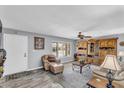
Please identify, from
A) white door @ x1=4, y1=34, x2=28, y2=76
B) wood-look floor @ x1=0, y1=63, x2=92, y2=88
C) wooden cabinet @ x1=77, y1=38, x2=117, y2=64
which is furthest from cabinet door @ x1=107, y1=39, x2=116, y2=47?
white door @ x1=4, y1=34, x2=28, y2=76

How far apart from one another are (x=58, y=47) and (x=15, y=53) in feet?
10.3

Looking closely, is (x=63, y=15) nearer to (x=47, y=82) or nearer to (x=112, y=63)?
(x=112, y=63)

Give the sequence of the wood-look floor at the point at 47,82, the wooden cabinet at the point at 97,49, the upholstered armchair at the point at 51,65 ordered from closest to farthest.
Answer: the wood-look floor at the point at 47,82 < the upholstered armchair at the point at 51,65 < the wooden cabinet at the point at 97,49

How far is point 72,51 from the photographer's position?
25.6 ft

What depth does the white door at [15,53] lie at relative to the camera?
364 cm

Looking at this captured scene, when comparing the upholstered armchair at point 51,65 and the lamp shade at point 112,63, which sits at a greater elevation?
the lamp shade at point 112,63

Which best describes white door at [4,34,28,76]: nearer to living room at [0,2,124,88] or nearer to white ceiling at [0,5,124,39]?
living room at [0,2,124,88]

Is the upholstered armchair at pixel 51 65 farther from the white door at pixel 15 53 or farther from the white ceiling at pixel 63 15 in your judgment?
the white ceiling at pixel 63 15

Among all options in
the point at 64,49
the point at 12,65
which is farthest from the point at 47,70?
the point at 64,49

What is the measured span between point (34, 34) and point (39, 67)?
188 cm

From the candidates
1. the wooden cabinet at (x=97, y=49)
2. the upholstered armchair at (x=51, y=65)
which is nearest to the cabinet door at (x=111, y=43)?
the wooden cabinet at (x=97, y=49)
